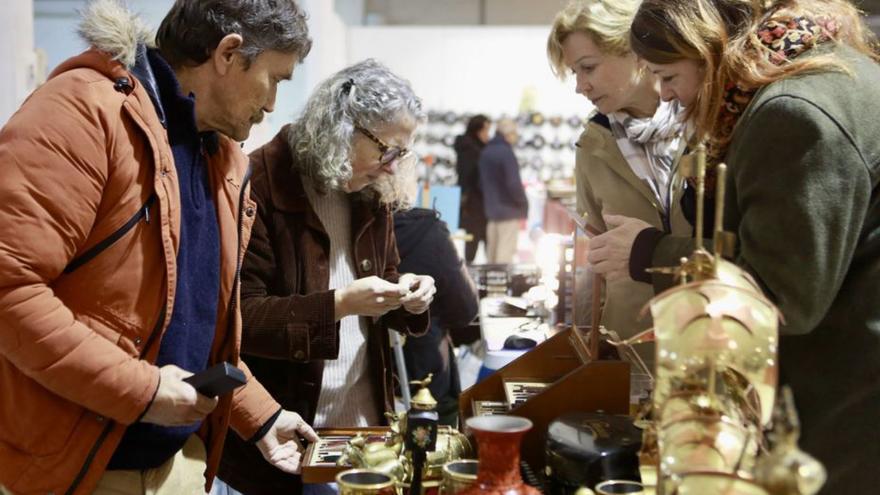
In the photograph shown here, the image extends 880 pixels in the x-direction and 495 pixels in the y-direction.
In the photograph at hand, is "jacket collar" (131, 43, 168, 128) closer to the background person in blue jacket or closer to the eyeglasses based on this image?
the eyeglasses

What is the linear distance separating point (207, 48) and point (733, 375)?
99cm

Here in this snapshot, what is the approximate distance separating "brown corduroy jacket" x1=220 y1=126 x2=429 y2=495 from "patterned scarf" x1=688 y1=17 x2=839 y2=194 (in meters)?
0.96

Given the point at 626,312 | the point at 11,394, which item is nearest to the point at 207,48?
the point at 11,394

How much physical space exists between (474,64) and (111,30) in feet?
34.1

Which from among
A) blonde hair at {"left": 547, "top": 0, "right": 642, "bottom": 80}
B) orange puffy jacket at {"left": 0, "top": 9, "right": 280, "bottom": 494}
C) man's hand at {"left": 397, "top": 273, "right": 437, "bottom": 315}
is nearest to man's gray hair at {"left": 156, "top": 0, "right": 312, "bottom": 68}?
orange puffy jacket at {"left": 0, "top": 9, "right": 280, "bottom": 494}

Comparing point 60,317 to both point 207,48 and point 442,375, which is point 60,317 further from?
point 442,375

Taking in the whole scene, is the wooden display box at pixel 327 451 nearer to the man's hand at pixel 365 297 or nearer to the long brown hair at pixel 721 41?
the man's hand at pixel 365 297

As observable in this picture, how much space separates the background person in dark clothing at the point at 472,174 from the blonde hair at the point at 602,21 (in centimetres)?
738

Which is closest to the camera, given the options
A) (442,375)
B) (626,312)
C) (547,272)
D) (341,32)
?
(626,312)

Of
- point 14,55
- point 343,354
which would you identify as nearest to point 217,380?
point 343,354

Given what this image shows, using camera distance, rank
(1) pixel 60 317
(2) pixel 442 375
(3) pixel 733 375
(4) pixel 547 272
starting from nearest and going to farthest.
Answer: (3) pixel 733 375, (1) pixel 60 317, (2) pixel 442 375, (4) pixel 547 272

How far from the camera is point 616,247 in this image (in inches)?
64.2

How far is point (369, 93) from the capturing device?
7.55 ft

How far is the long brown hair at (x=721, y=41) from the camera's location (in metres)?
1.43
